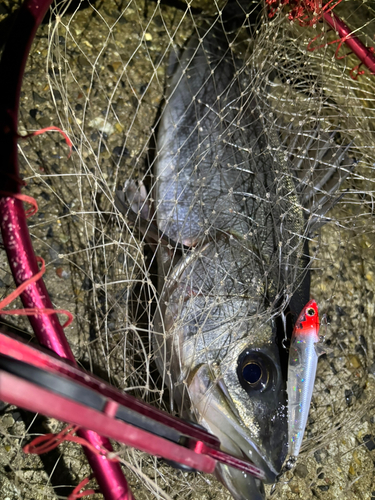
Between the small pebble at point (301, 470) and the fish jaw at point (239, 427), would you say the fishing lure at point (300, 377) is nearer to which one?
the fish jaw at point (239, 427)

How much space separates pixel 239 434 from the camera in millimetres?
1886

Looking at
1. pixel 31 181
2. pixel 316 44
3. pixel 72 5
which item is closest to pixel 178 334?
pixel 31 181

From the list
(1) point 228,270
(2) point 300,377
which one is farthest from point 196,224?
(2) point 300,377

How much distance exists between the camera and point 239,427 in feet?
6.18

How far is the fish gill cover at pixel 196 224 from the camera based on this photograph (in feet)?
6.89

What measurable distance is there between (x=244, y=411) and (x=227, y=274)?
691 mm

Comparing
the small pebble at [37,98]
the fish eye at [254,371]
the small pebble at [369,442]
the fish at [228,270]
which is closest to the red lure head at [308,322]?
the fish at [228,270]

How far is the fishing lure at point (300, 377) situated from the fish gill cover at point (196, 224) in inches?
3.8

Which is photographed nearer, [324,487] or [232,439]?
[232,439]

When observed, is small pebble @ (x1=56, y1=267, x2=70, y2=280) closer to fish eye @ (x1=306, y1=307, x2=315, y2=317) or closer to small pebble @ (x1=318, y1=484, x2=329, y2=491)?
fish eye @ (x1=306, y1=307, x2=315, y2=317)

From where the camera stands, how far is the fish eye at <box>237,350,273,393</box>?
78.0 inches

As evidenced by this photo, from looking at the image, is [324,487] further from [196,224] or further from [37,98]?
[37,98]

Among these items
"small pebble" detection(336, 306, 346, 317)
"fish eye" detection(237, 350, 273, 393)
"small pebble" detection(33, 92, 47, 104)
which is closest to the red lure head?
"fish eye" detection(237, 350, 273, 393)

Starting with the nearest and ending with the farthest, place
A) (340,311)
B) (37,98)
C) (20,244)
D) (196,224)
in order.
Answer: (20,244), (196,224), (37,98), (340,311)
